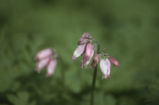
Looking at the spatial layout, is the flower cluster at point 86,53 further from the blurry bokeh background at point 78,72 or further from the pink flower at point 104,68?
the blurry bokeh background at point 78,72

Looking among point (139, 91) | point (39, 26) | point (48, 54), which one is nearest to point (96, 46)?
point (48, 54)

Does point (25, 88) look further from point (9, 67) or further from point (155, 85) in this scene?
point (155, 85)

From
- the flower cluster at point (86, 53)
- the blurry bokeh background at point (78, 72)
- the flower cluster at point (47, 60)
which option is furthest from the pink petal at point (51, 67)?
the flower cluster at point (86, 53)

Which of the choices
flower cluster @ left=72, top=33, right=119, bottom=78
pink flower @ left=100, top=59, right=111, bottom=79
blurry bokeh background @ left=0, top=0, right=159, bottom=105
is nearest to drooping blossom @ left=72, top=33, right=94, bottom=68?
flower cluster @ left=72, top=33, right=119, bottom=78

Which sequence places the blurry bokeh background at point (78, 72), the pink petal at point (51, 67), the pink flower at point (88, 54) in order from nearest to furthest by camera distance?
the pink flower at point (88, 54)
the blurry bokeh background at point (78, 72)
the pink petal at point (51, 67)

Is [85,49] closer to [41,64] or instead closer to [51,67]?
[51,67]

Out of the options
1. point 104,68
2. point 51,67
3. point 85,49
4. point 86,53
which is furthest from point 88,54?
point 51,67
